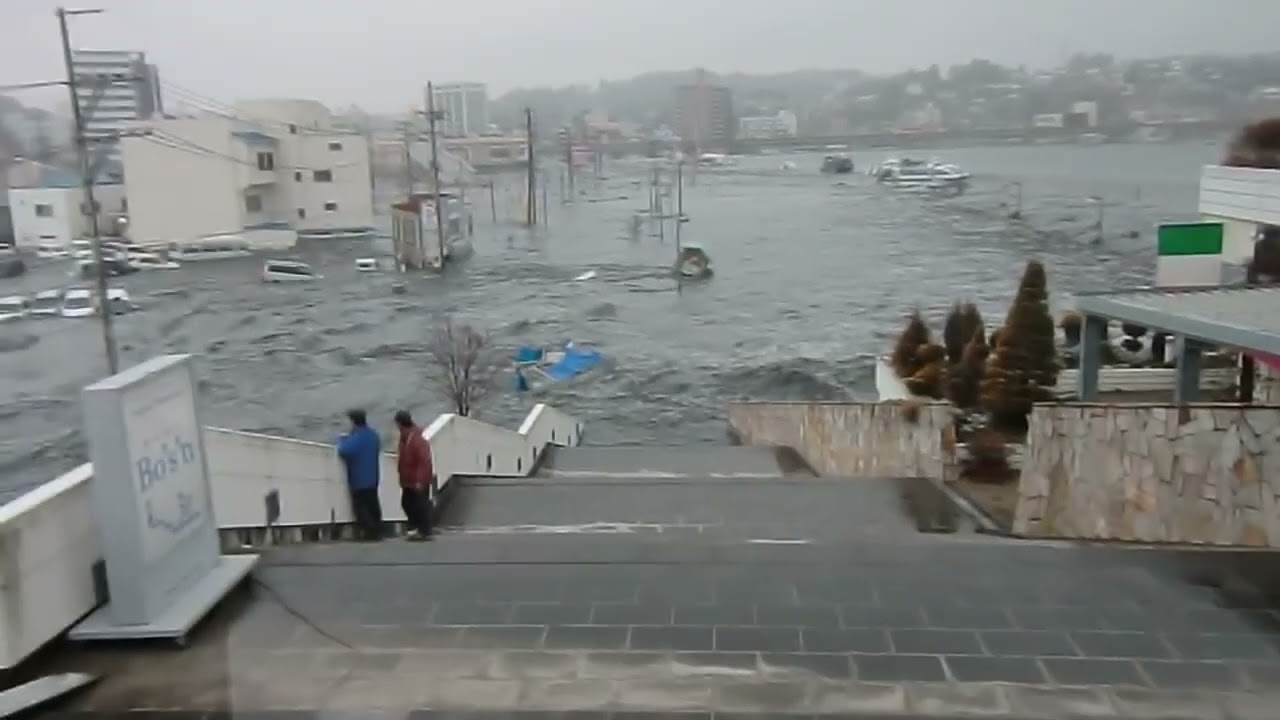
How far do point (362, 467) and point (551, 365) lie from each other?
22596mm

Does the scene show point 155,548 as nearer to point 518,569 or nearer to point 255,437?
point 518,569

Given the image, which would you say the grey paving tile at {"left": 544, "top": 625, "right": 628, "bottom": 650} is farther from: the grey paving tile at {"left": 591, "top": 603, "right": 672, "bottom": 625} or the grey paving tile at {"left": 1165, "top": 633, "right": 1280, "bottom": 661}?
the grey paving tile at {"left": 1165, "top": 633, "right": 1280, "bottom": 661}

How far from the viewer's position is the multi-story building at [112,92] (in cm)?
1692

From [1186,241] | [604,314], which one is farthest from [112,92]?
[1186,241]

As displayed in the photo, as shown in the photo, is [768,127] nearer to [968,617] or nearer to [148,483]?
[968,617]

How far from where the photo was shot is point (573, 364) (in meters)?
29.5

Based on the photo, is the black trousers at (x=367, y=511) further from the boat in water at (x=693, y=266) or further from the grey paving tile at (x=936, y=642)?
the boat in water at (x=693, y=266)

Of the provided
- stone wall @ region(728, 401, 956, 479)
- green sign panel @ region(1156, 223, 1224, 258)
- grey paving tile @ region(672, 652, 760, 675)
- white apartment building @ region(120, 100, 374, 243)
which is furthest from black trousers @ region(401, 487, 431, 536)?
white apartment building @ region(120, 100, 374, 243)

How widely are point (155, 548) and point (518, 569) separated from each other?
5.11 feet

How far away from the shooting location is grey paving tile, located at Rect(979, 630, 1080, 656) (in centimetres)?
403

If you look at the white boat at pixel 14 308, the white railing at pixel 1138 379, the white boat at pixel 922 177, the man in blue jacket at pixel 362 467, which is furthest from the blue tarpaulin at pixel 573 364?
the white boat at pixel 922 177

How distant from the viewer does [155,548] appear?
4.21 metres

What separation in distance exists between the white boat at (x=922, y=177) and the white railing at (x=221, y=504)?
87.1 meters

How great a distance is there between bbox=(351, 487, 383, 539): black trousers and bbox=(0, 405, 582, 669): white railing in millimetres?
552
